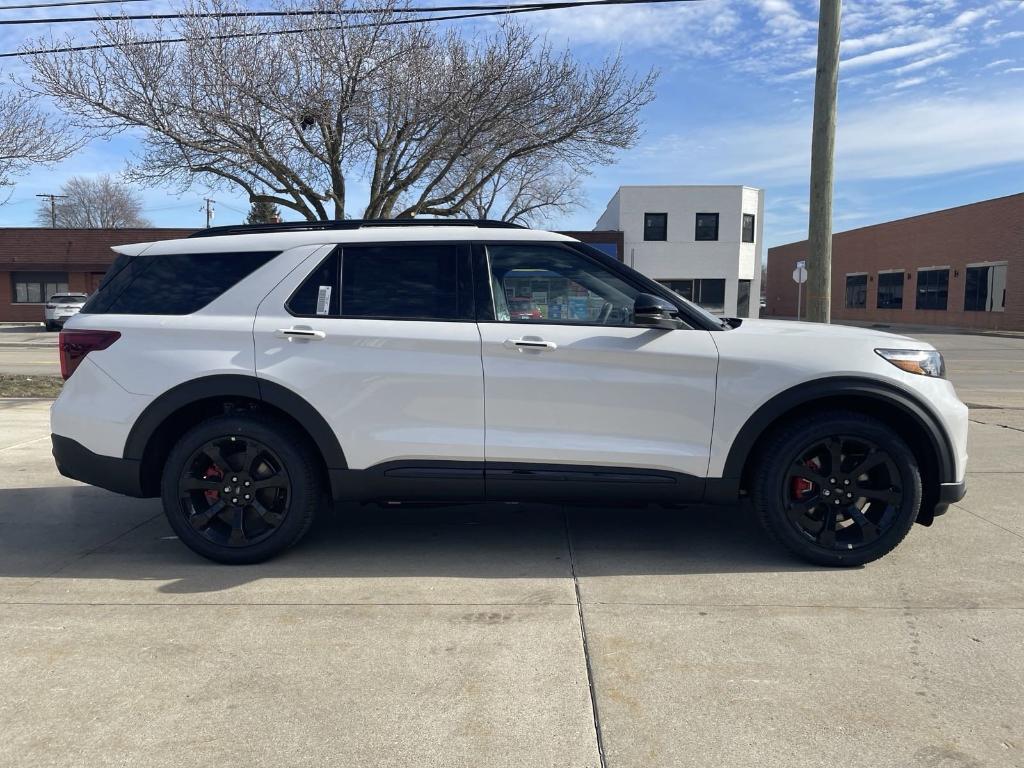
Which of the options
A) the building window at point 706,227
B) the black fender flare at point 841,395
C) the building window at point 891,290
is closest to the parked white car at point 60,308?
the building window at point 706,227

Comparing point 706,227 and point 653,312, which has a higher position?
point 706,227

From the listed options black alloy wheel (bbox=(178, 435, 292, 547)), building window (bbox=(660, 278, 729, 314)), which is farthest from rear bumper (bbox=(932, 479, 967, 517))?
building window (bbox=(660, 278, 729, 314))

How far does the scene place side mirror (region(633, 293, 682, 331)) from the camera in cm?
379

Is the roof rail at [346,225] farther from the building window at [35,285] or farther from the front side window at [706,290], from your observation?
the building window at [35,285]

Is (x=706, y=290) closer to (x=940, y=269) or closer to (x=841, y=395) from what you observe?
(x=940, y=269)

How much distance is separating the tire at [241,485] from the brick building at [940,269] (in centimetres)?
3697

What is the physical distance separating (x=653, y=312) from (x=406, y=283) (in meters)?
1.35

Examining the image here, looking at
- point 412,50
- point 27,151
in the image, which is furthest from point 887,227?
point 27,151

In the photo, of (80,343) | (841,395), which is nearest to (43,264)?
A: (80,343)

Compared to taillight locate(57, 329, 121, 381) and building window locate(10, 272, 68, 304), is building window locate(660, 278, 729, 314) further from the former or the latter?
taillight locate(57, 329, 121, 381)

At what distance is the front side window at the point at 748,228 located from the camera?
3631 cm

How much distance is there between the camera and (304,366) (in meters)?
3.97

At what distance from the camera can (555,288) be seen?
409 centimetres

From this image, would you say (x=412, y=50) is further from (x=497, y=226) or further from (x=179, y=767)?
(x=179, y=767)
